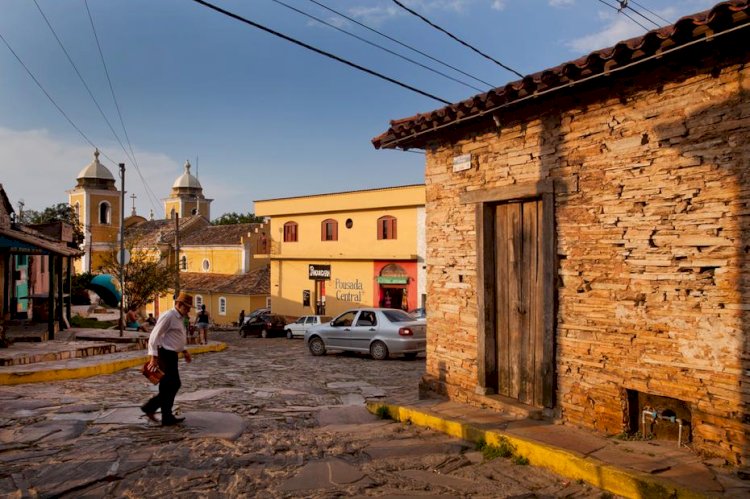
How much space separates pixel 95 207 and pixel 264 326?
37224 millimetres

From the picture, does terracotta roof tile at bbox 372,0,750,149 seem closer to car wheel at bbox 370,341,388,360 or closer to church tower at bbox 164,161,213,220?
car wheel at bbox 370,341,388,360

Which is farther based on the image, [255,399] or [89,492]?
[255,399]

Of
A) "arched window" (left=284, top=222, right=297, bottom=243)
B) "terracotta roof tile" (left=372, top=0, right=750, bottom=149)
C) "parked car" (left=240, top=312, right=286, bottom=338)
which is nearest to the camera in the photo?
"terracotta roof tile" (left=372, top=0, right=750, bottom=149)

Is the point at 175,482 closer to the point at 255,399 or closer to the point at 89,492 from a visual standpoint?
the point at 89,492

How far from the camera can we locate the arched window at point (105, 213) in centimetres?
6241

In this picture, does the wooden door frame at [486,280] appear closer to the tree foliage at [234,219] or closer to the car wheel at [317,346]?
the car wheel at [317,346]

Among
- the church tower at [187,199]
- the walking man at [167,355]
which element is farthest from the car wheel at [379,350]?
the church tower at [187,199]

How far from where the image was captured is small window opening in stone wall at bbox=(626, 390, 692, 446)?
18.9 ft

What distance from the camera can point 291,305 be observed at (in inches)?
1618

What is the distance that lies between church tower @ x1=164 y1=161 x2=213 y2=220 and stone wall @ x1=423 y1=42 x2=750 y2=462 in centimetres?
6873

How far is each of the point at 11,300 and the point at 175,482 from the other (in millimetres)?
19161

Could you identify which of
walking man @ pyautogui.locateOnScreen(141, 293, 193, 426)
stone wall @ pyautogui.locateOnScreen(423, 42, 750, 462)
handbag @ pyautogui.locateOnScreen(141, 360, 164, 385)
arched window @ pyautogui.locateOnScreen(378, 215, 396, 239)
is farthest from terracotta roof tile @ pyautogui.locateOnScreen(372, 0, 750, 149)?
arched window @ pyautogui.locateOnScreen(378, 215, 396, 239)

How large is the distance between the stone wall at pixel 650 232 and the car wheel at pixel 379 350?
9406 millimetres

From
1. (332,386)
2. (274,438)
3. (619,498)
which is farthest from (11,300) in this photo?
(619,498)
